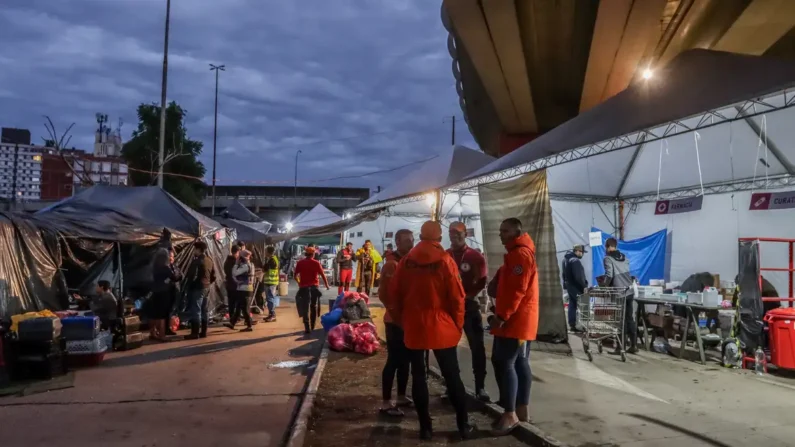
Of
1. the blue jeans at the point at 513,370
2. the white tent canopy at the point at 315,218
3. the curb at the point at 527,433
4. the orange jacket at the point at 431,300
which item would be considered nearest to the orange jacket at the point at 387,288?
the orange jacket at the point at 431,300

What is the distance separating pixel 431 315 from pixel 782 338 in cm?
581

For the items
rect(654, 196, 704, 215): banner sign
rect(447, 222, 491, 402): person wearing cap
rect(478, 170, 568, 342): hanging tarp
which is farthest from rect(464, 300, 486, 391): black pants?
rect(654, 196, 704, 215): banner sign

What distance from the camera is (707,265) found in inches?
551

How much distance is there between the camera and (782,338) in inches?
301

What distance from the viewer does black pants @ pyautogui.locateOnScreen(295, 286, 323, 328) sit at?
1106 centimetres

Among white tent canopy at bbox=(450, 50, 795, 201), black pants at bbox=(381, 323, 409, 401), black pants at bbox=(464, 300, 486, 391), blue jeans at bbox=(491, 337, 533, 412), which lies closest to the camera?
blue jeans at bbox=(491, 337, 533, 412)

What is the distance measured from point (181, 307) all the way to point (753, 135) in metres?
12.7

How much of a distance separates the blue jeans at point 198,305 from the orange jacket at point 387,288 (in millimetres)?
5694

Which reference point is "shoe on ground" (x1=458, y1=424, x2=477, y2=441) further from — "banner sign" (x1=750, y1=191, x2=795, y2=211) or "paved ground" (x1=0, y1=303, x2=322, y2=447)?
"banner sign" (x1=750, y1=191, x2=795, y2=211)

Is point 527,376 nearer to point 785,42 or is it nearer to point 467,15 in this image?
point 467,15

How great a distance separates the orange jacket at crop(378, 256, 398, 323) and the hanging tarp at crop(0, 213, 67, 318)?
576 cm

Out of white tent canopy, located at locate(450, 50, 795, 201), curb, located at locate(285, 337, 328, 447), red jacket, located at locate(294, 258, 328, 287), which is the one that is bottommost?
curb, located at locate(285, 337, 328, 447)

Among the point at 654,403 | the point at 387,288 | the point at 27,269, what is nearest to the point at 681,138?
the point at 654,403

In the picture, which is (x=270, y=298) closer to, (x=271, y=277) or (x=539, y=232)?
(x=271, y=277)
